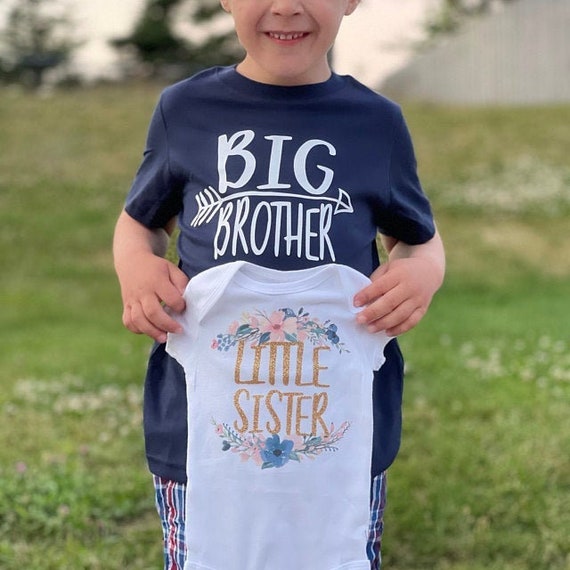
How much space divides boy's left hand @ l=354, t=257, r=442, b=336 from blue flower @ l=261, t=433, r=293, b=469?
29 cm

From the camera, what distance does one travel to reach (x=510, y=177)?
1284 centimetres

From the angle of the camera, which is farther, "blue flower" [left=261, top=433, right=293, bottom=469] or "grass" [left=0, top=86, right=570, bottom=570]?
"grass" [left=0, top=86, right=570, bottom=570]

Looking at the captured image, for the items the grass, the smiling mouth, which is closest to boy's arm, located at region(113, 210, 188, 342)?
the smiling mouth

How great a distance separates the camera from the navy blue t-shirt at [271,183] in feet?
6.19

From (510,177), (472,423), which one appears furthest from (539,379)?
(510,177)

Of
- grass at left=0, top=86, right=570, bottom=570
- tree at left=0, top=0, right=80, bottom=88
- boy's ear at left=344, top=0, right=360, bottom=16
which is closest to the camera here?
boy's ear at left=344, top=0, right=360, bottom=16

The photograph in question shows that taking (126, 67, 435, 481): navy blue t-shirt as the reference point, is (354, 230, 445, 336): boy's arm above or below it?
below

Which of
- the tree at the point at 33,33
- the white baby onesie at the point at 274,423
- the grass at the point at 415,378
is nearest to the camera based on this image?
the white baby onesie at the point at 274,423

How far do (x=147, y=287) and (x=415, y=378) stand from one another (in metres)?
3.93

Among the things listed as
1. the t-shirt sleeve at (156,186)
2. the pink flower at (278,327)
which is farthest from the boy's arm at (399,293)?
the t-shirt sleeve at (156,186)

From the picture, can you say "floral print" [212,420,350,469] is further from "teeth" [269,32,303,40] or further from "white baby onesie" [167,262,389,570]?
"teeth" [269,32,303,40]

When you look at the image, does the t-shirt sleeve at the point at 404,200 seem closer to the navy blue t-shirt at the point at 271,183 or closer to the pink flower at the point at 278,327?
the navy blue t-shirt at the point at 271,183

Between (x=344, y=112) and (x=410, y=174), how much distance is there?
21 centimetres

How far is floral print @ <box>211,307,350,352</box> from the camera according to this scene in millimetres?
1834
